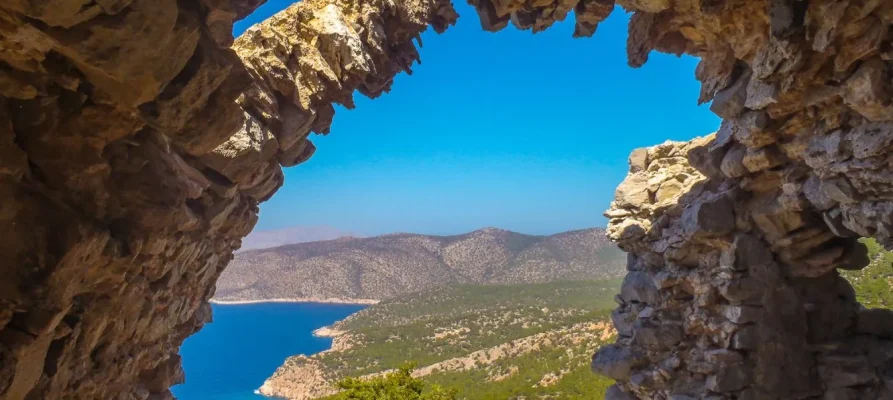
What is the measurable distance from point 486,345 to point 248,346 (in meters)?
68.1

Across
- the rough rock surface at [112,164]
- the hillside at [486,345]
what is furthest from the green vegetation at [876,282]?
the rough rock surface at [112,164]

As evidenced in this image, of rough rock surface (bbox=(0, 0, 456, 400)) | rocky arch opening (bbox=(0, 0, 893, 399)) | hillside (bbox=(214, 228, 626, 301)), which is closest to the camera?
rough rock surface (bbox=(0, 0, 456, 400))

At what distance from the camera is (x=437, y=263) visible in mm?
97250

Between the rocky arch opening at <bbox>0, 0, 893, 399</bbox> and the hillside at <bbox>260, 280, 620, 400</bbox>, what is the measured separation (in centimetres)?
997

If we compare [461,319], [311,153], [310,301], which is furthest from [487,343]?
[310,301]

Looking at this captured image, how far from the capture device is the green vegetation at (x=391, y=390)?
54.0 feet

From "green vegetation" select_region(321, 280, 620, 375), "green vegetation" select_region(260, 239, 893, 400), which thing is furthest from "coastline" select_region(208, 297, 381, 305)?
"green vegetation" select_region(260, 239, 893, 400)

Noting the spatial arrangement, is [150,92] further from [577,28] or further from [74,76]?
[577,28]

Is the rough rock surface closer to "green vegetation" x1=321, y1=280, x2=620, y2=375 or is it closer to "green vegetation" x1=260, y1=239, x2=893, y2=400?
"green vegetation" x1=260, y1=239, x2=893, y2=400

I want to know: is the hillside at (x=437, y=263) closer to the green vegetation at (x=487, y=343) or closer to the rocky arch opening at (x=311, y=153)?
the green vegetation at (x=487, y=343)

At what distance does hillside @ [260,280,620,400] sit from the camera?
27719mm

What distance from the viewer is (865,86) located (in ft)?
21.2

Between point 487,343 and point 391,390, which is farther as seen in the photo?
point 487,343

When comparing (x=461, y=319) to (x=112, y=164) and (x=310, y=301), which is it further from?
(x=310, y=301)
